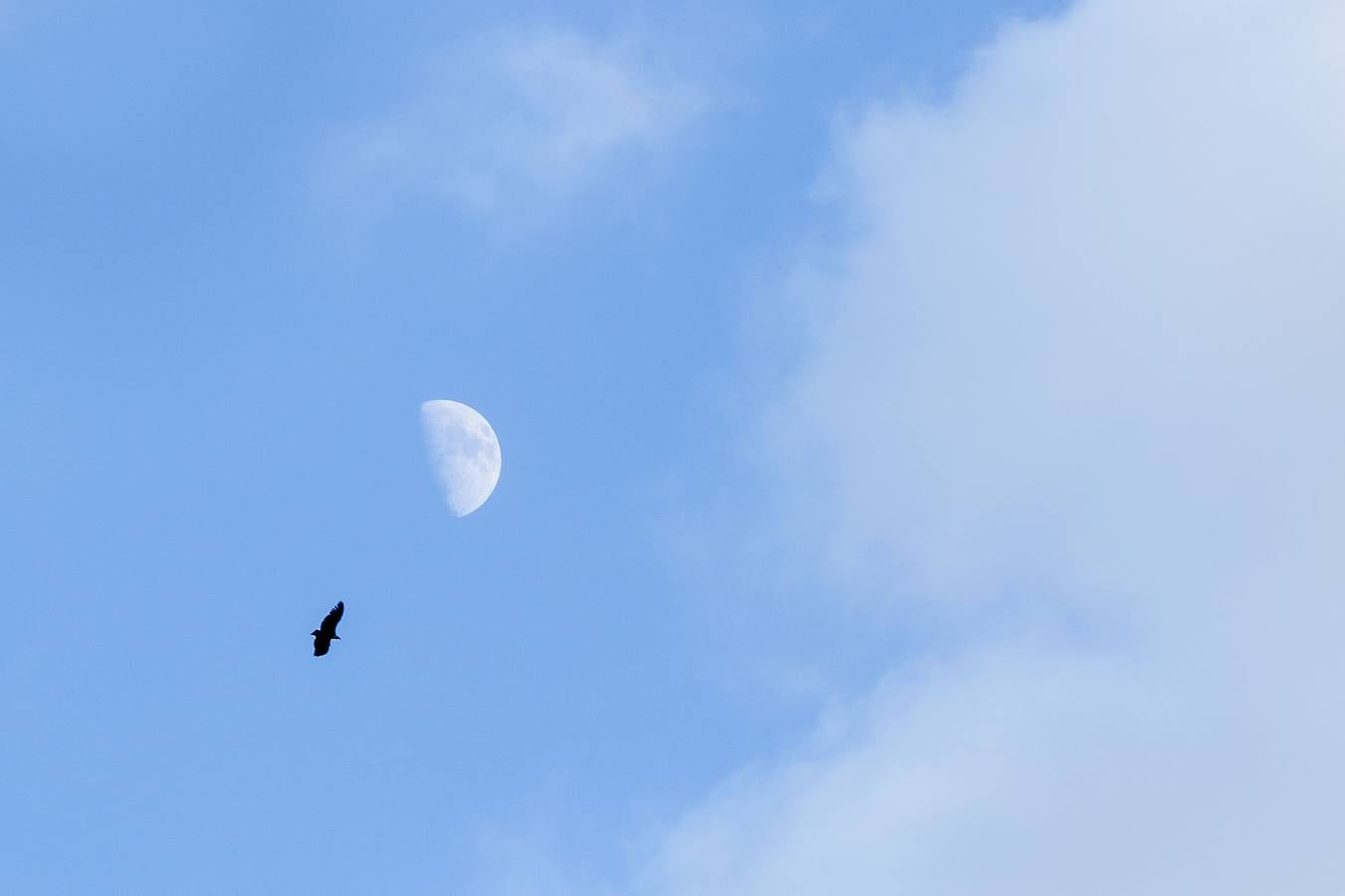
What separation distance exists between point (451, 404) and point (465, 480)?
20.6ft

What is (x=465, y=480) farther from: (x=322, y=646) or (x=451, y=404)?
(x=322, y=646)

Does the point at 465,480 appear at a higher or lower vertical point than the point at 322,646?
higher

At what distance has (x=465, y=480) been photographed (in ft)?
420

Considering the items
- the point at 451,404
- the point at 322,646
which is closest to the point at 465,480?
the point at 451,404

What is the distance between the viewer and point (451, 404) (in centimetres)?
13188

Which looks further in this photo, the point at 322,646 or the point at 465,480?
the point at 465,480

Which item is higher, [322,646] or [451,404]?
[451,404]

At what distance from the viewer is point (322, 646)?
314ft

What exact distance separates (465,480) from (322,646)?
3330cm

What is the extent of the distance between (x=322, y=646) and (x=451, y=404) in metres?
38.2

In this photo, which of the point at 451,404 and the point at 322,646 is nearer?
the point at 322,646
